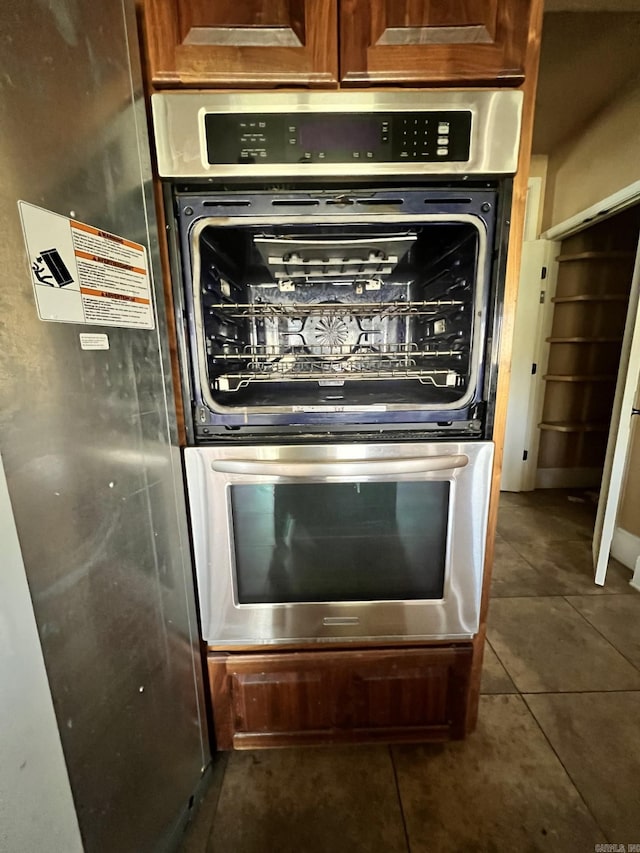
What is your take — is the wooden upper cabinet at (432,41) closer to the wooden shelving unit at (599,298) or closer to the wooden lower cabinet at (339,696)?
the wooden lower cabinet at (339,696)

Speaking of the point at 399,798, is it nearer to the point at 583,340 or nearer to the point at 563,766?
the point at 563,766

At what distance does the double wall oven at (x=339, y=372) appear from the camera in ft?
2.28

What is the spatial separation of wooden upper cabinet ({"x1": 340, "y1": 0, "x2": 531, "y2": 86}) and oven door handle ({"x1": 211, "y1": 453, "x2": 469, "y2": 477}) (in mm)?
773

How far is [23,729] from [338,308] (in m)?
0.88

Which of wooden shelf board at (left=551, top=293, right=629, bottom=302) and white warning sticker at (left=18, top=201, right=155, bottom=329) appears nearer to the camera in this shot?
white warning sticker at (left=18, top=201, right=155, bottom=329)

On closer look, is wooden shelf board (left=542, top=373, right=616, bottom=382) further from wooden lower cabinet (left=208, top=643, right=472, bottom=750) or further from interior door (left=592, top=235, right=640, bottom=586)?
wooden lower cabinet (left=208, top=643, right=472, bottom=750)

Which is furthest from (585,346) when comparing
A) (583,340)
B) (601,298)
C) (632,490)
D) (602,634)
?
(602,634)

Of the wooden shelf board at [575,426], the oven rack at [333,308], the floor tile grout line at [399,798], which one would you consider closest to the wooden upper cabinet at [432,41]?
the oven rack at [333,308]

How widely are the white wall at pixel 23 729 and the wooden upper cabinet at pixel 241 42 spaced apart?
2.62ft

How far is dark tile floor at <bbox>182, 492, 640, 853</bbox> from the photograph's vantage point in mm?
831

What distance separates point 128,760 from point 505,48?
1.53 metres

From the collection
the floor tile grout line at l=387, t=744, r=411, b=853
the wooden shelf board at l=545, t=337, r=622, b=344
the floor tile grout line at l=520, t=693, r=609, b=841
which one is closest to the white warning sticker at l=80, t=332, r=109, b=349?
the floor tile grout line at l=387, t=744, r=411, b=853

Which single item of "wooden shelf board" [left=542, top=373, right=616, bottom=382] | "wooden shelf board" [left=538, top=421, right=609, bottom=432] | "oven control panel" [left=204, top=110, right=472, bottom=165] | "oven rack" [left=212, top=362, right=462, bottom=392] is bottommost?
"wooden shelf board" [left=538, top=421, right=609, bottom=432]

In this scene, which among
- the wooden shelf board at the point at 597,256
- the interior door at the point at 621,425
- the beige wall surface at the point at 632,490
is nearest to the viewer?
the interior door at the point at 621,425
